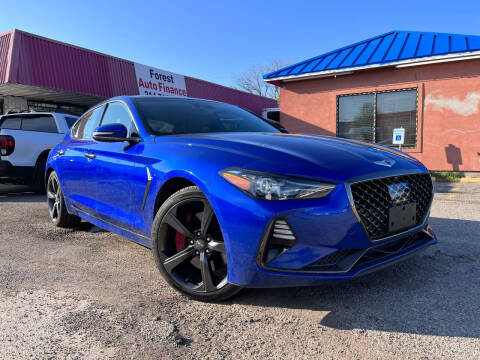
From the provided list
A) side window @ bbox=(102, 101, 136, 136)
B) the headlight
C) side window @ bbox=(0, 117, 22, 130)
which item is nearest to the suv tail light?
side window @ bbox=(0, 117, 22, 130)

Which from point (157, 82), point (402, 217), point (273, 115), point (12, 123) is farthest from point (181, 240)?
point (157, 82)

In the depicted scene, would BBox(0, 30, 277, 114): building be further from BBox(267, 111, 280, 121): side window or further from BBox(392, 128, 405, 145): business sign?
BBox(392, 128, 405, 145): business sign

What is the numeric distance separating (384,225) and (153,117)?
202 cm

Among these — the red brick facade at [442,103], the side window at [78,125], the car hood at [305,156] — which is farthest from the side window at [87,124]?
the red brick facade at [442,103]

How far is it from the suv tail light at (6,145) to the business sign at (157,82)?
953 cm

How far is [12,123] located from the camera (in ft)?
25.5

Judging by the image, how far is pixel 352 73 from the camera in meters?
10.6

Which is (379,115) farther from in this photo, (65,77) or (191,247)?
(65,77)

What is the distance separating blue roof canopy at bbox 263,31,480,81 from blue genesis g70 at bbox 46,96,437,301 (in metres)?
8.23

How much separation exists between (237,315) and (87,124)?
296 centimetres

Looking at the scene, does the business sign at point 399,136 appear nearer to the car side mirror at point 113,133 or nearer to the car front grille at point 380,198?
the car front grille at point 380,198

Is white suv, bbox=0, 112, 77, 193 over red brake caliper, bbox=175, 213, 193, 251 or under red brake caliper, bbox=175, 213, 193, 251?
over

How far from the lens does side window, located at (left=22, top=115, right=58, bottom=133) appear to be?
7711 millimetres

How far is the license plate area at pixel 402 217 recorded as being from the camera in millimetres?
2240
